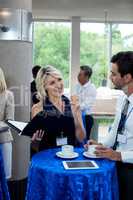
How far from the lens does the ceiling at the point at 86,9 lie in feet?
22.6

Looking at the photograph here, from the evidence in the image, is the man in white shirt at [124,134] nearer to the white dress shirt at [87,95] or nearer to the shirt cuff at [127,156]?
the shirt cuff at [127,156]

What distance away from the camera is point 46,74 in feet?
8.80

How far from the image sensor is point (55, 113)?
262cm

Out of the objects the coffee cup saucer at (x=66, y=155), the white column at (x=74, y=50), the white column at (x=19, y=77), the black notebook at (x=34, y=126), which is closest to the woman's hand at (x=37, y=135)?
the black notebook at (x=34, y=126)

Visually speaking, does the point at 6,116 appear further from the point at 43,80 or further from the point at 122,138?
the point at 122,138

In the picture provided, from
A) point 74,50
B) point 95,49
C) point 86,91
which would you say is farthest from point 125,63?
point 95,49

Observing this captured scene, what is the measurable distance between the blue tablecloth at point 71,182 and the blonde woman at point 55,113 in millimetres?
464

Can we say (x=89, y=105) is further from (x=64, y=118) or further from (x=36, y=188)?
(x=36, y=188)

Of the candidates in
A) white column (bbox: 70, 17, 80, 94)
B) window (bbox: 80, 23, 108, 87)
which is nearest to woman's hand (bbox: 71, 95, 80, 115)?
white column (bbox: 70, 17, 80, 94)

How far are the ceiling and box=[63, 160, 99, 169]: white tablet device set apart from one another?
5.25 m

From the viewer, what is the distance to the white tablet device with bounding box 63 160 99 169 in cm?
204

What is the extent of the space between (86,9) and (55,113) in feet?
18.5

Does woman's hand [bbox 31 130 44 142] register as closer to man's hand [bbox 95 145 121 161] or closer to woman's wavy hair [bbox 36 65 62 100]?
woman's wavy hair [bbox 36 65 62 100]

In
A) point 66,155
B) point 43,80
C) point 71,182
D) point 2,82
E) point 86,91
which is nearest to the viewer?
point 71,182
